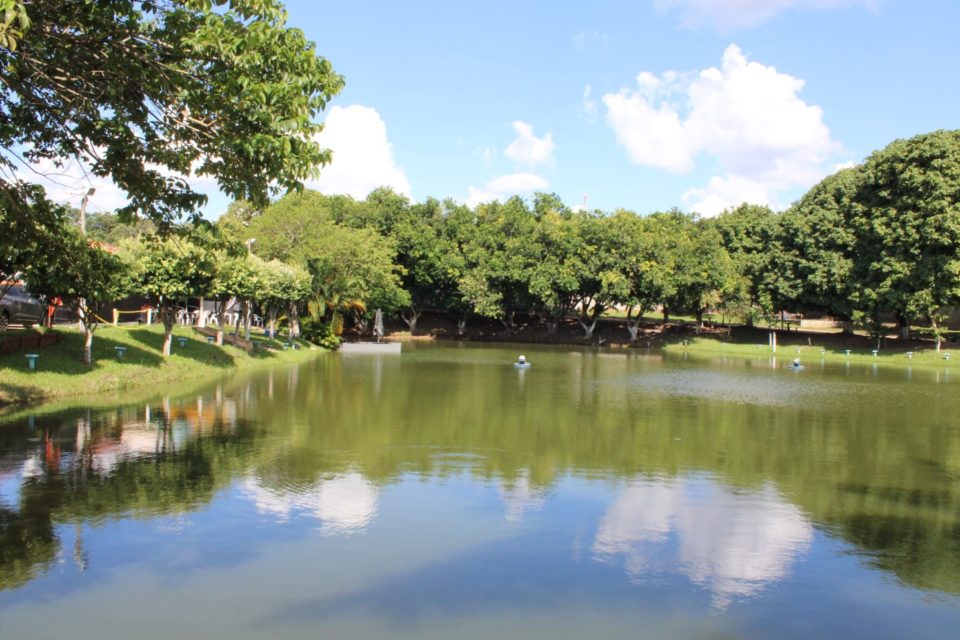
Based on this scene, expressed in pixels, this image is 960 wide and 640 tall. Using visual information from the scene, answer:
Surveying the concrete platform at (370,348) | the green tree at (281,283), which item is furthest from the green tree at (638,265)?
the green tree at (281,283)

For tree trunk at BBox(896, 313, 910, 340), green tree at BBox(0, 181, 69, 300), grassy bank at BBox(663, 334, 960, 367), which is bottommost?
grassy bank at BBox(663, 334, 960, 367)

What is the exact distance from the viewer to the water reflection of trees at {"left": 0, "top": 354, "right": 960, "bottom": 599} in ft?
27.4

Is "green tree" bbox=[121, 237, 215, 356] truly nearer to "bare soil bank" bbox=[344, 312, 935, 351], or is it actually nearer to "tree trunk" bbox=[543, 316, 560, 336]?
"bare soil bank" bbox=[344, 312, 935, 351]

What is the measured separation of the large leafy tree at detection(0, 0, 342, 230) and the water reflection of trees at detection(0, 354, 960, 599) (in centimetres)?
363

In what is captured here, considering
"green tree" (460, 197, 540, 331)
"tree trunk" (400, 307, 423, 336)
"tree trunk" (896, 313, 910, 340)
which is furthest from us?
"tree trunk" (400, 307, 423, 336)

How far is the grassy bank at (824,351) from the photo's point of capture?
3972 cm

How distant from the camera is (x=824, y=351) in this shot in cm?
4569

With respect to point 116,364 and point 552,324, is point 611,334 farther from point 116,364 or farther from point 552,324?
point 116,364

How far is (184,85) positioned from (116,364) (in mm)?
14006

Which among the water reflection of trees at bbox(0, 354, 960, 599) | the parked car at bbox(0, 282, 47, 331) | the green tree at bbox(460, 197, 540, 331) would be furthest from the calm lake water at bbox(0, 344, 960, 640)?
the green tree at bbox(460, 197, 540, 331)

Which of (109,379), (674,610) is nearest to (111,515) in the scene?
(674,610)

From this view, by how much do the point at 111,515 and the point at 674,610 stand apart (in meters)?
6.03

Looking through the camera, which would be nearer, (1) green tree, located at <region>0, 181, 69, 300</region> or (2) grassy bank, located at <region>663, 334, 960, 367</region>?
(1) green tree, located at <region>0, 181, 69, 300</region>

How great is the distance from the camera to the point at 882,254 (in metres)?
42.7
